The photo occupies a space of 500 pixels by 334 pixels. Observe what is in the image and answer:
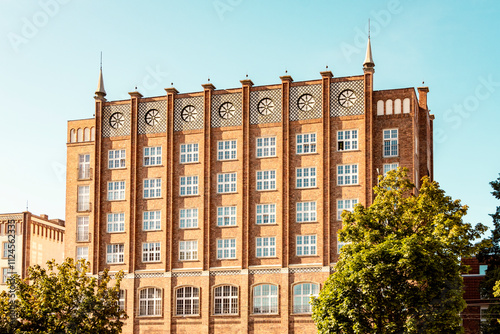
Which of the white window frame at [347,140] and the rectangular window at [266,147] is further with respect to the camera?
the rectangular window at [266,147]

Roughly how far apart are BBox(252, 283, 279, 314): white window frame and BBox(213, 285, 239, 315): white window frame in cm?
152

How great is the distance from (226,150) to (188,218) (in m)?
6.32

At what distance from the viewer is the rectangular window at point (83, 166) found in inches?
2562

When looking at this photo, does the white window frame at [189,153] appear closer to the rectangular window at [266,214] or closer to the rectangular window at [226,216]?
the rectangular window at [226,216]

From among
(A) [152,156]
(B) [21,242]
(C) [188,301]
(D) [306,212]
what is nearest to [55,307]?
(C) [188,301]

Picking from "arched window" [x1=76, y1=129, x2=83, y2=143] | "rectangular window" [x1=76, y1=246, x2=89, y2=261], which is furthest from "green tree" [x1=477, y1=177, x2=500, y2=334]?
"arched window" [x1=76, y1=129, x2=83, y2=143]

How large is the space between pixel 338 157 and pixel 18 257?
156 feet

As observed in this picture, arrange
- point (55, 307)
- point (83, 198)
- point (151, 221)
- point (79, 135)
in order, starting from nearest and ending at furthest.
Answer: point (55, 307)
point (151, 221)
point (83, 198)
point (79, 135)

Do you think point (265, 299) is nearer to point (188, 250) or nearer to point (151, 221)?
point (188, 250)

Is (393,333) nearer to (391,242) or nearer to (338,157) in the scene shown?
(391,242)

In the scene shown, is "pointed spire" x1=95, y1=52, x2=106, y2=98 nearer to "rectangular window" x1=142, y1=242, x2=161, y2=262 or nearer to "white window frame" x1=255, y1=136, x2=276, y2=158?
"rectangular window" x1=142, y1=242, x2=161, y2=262

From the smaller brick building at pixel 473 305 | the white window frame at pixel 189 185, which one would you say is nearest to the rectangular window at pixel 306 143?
the white window frame at pixel 189 185

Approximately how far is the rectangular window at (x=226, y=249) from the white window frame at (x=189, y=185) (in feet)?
15.3

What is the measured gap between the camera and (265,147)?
60.2 m
